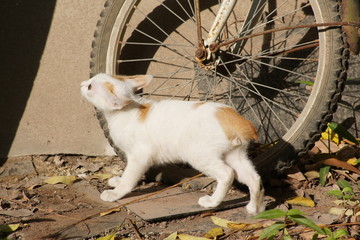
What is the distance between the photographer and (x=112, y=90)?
9.21 feet

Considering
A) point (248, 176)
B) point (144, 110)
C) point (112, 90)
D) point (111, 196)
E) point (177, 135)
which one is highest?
point (112, 90)

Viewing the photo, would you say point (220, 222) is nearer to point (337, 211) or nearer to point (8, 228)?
point (337, 211)

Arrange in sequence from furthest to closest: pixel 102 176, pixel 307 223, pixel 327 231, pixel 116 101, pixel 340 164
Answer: pixel 102 176 → pixel 340 164 → pixel 116 101 → pixel 327 231 → pixel 307 223

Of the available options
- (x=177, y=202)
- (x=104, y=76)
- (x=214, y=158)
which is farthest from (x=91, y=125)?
(x=214, y=158)

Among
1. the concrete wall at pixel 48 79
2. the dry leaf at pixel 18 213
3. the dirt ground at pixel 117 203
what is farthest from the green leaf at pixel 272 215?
the concrete wall at pixel 48 79

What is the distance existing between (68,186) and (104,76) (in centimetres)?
78

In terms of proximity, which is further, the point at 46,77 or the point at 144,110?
the point at 46,77

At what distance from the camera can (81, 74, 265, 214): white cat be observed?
2592mm

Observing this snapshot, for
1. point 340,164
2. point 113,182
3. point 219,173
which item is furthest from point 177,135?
point 340,164

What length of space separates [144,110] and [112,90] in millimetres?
220

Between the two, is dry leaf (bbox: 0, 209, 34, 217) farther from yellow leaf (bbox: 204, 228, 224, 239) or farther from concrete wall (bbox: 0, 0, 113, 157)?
concrete wall (bbox: 0, 0, 113, 157)

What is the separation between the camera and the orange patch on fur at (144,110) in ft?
9.44

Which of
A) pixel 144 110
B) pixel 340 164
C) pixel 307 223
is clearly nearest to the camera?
pixel 307 223

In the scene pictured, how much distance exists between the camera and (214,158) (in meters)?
2.59
